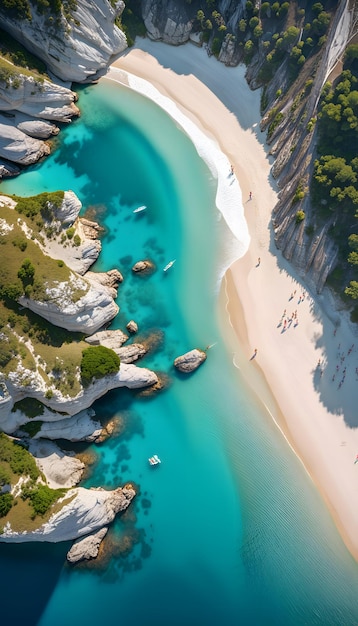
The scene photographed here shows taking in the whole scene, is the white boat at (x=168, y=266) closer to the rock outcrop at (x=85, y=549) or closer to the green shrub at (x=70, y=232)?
the green shrub at (x=70, y=232)

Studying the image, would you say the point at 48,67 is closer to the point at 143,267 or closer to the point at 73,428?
the point at 143,267

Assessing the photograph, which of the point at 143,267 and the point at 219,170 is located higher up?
the point at 219,170

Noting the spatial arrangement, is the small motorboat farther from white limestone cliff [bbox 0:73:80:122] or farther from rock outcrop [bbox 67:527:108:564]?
white limestone cliff [bbox 0:73:80:122]

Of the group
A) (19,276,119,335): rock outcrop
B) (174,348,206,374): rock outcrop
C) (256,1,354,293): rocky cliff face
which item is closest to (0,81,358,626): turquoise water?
(174,348,206,374): rock outcrop

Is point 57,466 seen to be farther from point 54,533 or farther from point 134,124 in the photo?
point 134,124

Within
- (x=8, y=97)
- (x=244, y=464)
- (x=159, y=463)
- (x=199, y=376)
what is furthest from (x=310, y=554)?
(x=8, y=97)

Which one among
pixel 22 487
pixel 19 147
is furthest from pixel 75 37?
pixel 22 487

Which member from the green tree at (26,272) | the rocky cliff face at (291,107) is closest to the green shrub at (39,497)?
the green tree at (26,272)
